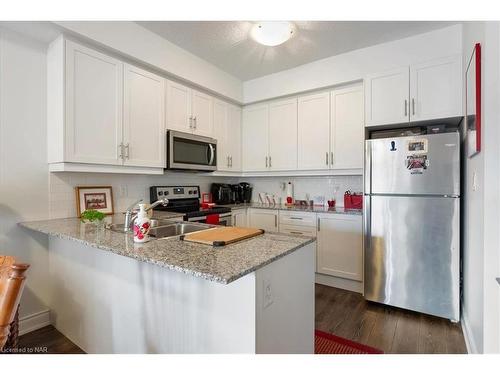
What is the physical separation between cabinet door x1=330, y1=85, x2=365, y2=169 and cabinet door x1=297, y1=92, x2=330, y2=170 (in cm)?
7

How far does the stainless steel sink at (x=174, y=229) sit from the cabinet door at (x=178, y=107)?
1.19m

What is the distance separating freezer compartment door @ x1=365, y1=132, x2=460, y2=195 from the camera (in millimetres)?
2125

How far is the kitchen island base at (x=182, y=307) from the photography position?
111 cm

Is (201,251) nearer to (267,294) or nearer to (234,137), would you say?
(267,294)

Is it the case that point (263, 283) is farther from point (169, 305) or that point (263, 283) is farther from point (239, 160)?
point (239, 160)

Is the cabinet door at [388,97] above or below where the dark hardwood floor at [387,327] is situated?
above

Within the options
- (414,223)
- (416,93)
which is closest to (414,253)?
(414,223)

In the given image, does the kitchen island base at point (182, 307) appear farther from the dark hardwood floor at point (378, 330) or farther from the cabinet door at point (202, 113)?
the cabinet door at point (202, 113)

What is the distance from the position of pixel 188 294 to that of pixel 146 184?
1945 millimetres

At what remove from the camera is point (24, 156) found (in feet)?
6.75

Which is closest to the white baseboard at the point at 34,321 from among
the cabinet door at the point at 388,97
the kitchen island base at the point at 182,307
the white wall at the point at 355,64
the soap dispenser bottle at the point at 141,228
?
the kitchen island base at the point at 182,307

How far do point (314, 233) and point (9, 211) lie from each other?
8.90 ft

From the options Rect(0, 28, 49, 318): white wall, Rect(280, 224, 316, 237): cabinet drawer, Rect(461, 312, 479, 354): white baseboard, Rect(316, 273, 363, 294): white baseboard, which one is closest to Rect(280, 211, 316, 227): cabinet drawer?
Rect(280, 224, 316, 237): cabinet drawer
